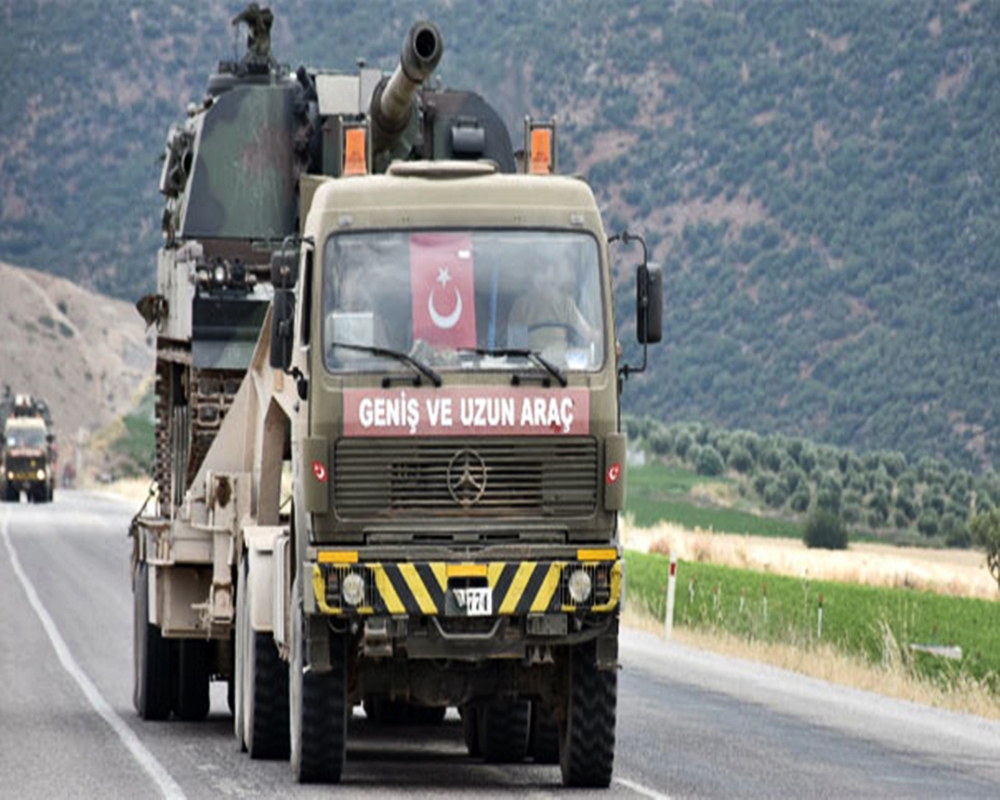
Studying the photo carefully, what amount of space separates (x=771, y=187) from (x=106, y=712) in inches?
3769

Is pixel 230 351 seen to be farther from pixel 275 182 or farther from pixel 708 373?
pixel 708 373

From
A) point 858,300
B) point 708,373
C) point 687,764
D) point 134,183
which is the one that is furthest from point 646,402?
point 687,764

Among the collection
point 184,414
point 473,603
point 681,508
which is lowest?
point 473,603

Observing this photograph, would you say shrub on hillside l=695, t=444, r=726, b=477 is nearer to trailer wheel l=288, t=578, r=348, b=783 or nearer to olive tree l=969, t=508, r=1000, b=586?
olive tree l=969, t=508, r=1000, b=586

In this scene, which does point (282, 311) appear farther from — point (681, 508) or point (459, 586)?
point (681, 508)

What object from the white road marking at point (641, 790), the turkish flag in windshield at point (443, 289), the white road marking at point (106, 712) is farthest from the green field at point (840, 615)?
the turkish flag in windshield at point (443, 289)

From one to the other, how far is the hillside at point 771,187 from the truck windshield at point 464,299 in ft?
241

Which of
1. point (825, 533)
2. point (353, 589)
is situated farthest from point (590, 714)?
point (825, 533)

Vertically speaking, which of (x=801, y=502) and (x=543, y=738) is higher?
(x=801, y=502)

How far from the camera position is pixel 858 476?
8162 cm

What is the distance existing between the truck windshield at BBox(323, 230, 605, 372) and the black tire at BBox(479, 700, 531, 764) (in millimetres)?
2878

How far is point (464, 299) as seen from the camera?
15.0 meters

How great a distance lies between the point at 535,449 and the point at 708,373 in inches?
3449

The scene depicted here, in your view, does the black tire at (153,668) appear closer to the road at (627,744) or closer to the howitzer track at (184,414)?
the road at (627,744)
